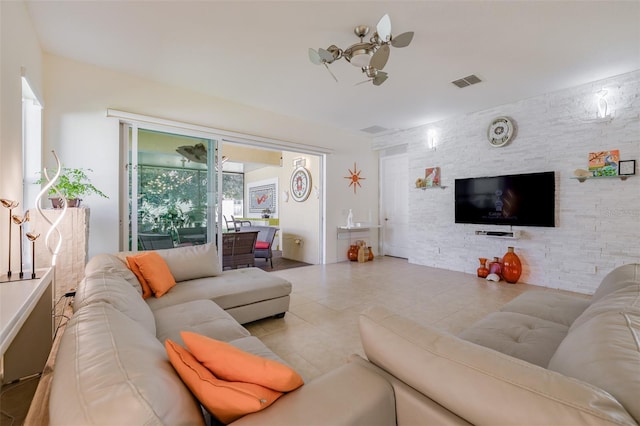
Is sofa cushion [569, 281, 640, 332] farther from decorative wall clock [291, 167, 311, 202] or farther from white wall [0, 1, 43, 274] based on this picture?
decorative wall clock [291, 167, 311, 202]

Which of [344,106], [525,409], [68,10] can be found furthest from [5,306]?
[344,106]

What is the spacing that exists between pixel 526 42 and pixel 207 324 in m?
3.99

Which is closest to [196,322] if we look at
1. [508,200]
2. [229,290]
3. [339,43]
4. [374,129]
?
[229,290]

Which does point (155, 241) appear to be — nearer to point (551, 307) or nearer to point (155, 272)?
point (155, 272)

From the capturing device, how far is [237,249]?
16.8 ft

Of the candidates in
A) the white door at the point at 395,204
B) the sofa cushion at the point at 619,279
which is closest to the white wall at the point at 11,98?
the sofa cushion at the point at 619,279

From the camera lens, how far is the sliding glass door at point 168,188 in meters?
3.69

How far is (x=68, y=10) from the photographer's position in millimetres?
2436

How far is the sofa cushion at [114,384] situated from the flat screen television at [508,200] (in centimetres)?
501

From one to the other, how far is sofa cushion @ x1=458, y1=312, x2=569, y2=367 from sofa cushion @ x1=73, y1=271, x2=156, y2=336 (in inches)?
70.6

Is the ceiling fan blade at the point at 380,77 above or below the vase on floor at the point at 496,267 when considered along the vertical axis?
above

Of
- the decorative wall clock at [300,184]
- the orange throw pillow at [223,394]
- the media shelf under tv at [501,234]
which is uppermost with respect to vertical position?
the decorative wall clock at [300,184]

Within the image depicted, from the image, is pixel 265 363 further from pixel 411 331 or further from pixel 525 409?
pixel 525 409

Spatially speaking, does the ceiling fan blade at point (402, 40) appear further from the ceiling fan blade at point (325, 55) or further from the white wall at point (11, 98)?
the white wall at point (11, 98)
